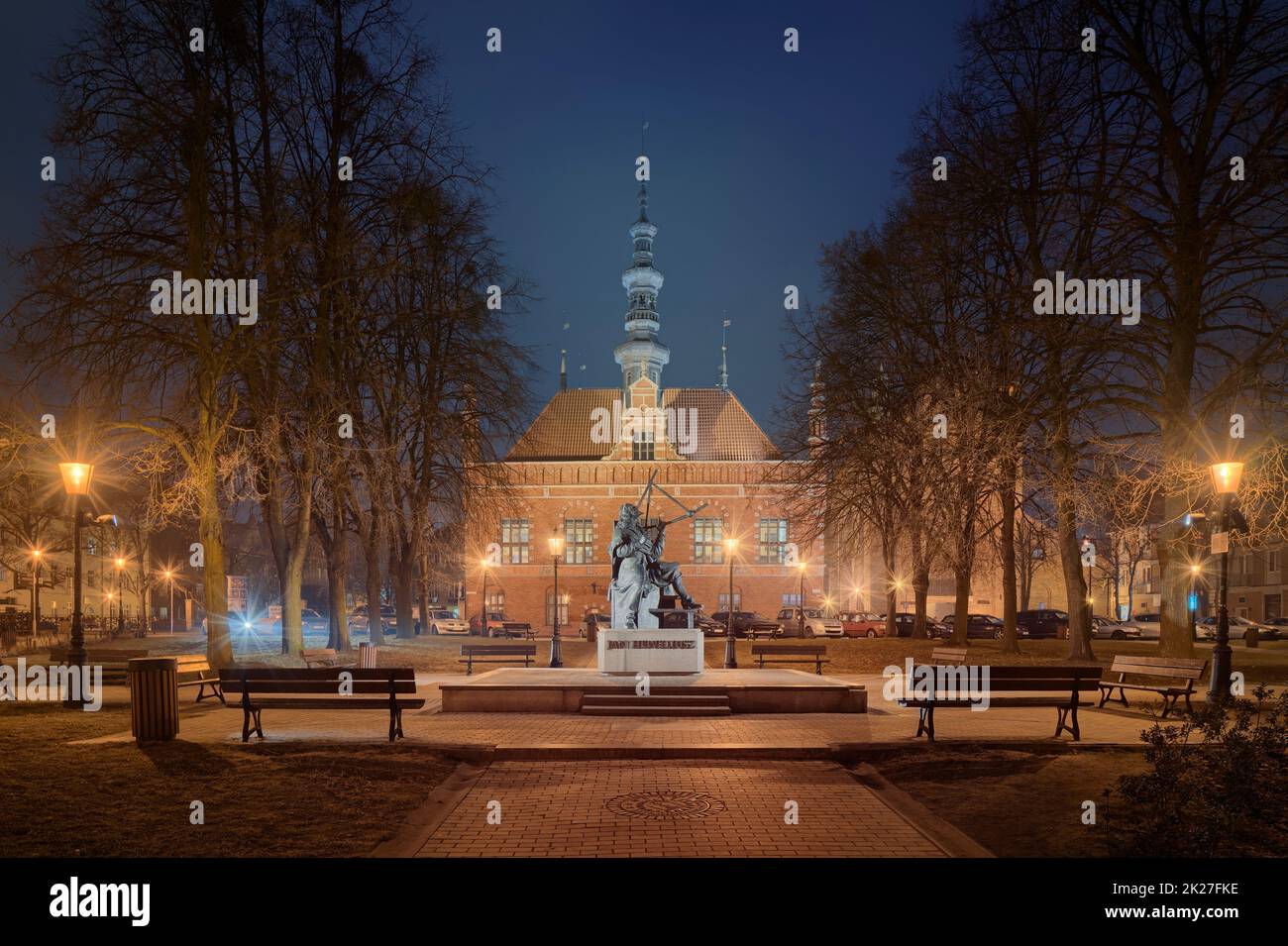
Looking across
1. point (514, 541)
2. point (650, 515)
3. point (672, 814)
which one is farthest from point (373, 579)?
point (650, 515)

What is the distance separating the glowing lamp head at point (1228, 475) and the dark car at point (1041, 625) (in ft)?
117

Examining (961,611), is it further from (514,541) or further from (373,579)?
(514,541)

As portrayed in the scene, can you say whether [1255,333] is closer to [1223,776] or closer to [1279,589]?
[1223,776]

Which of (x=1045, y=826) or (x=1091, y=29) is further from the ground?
(x=1091, y=29)

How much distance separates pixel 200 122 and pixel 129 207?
2.30 metres

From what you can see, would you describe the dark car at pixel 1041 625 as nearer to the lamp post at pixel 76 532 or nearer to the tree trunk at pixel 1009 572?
the tree trunk at pixel 1009 572

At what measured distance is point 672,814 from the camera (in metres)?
9.21

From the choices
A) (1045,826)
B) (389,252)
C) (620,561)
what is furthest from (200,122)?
(1045,826)

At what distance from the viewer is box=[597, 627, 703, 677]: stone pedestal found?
778 inches

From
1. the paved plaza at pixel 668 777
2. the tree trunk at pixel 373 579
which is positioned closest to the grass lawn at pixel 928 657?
the paved plaza at pixel 668 777

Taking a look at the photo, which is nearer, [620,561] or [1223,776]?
[1223,776]

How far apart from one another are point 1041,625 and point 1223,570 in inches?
1443
